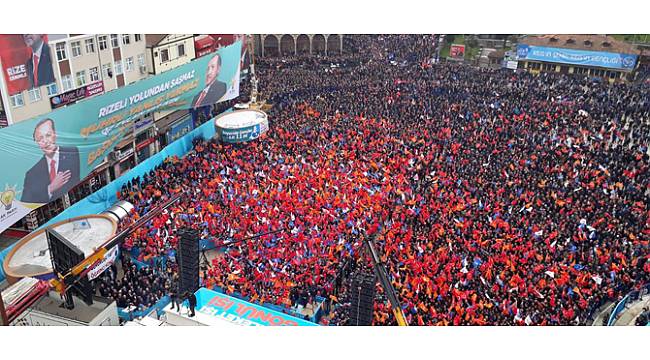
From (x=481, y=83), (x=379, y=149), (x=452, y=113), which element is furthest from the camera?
(x=481, y=83)

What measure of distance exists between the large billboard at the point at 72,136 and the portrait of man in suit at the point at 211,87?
0.10 metres

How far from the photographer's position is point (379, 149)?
2094 cm

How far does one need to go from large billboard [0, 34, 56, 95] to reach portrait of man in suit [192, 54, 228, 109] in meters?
6.51

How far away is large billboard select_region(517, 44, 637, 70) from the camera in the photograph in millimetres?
25703

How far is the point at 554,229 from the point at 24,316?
→ 14.6 metres

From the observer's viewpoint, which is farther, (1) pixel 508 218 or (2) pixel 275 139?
(2) pixel 275 139

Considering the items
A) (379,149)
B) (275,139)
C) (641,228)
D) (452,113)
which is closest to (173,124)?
(275,139)

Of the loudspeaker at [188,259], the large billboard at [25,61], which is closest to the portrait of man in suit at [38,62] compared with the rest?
the large billboard at [25,61]

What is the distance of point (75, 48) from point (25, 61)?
2.41 m

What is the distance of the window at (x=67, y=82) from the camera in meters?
17.4

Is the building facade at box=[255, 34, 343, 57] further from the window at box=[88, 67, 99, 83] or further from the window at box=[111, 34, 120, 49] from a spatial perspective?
the window at box=[88, 67, 99, 83]

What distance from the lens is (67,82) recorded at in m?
17.6

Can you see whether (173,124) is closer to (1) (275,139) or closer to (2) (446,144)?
(1) (275,139)

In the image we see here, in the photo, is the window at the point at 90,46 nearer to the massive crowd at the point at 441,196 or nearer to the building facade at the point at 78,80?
the building facade at the point at 78,80
